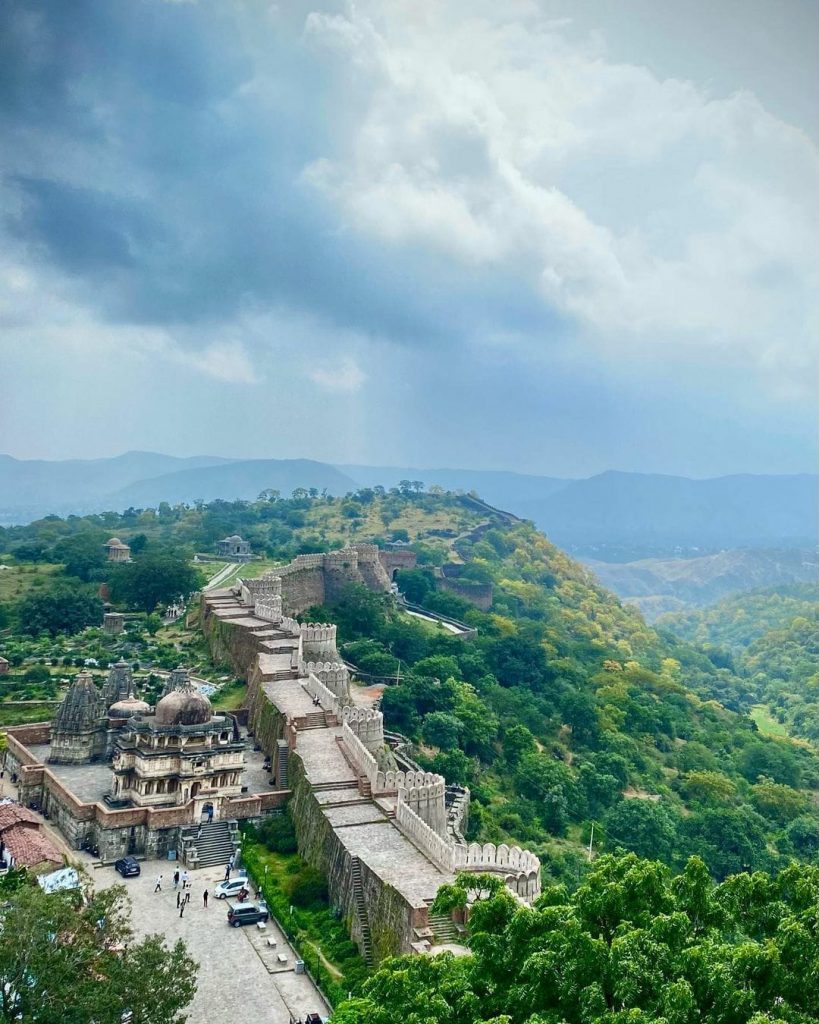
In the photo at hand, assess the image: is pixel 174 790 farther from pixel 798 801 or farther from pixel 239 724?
pixel 798 801

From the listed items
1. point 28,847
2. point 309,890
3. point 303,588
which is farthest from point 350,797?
point 303,588

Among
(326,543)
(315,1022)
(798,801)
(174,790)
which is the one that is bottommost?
(798,801)

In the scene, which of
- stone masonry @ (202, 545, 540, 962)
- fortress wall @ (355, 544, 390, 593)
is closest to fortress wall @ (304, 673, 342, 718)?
stone masonry @ (202, 545, 540, 962)

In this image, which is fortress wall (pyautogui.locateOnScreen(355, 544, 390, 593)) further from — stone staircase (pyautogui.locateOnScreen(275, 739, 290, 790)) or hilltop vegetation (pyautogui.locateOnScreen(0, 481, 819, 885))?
stone staircase (pyautogui.locateOnScreen(275, 739, 290, 790))

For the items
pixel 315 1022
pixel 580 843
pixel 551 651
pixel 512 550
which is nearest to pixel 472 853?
pixel 315 1022

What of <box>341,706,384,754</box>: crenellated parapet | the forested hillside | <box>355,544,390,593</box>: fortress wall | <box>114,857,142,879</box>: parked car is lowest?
the forested hillside

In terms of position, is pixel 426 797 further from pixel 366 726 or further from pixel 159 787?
pixel 159 787

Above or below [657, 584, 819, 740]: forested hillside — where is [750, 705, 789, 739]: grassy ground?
below
